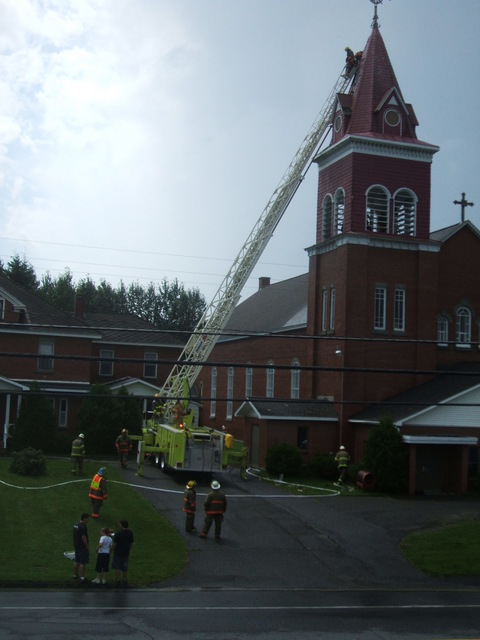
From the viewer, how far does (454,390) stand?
34.5 metres

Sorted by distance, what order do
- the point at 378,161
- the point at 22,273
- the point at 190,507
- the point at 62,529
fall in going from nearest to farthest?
the point at 62,529
the point at 190,507
the point at 378,161
the point at 22,273

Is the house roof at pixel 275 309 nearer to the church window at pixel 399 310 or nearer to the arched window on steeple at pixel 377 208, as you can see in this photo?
the church window at pixel 399 310

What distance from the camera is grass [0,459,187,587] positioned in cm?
1975

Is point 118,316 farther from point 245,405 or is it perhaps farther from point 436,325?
point 436,325

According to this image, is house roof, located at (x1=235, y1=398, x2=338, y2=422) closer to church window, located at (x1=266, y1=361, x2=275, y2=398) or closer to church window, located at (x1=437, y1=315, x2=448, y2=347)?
church window, located at (x1=437, y1=315, x2=448, y2=347)

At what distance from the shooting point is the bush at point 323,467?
36.7m

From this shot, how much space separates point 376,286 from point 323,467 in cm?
890

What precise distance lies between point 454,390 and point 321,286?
9416 mm

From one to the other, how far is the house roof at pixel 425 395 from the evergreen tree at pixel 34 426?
51.7ft

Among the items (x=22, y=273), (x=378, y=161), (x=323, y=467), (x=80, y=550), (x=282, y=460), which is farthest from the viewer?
(x=22, y=273)

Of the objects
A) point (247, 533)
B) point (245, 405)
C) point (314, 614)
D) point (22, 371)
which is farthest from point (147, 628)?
point (22, 371)

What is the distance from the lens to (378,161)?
128ft

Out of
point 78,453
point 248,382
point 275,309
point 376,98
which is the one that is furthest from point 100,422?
point 376,98

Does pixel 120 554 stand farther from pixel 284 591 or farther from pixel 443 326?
pixel 443 326
